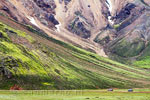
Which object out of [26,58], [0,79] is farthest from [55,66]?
[0,79]

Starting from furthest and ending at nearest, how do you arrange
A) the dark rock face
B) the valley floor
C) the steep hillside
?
the steep hillside → the dark rock face → the valley floor

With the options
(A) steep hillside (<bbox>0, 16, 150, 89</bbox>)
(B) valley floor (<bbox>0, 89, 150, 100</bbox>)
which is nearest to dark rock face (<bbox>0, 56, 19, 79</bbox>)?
(A) steep hillside (<bbox>0, 16, 150, 89</bbox>)

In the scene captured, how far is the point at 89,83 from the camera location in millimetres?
173625

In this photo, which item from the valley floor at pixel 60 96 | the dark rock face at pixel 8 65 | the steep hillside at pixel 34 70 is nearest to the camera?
the valley floor at pixel 60 96

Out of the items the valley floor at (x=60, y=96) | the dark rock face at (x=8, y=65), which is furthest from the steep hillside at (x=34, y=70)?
the valley floor at (x=60, y=96)

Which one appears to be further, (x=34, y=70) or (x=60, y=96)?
(x=34, y=70)

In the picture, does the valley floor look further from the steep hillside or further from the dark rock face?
the dark rock face

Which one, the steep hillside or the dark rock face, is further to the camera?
the steep hillside

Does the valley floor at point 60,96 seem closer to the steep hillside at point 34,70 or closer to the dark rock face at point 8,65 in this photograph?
the steep hillside at point 34,70

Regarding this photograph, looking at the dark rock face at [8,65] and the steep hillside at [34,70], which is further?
the steep hillside at [34,70]

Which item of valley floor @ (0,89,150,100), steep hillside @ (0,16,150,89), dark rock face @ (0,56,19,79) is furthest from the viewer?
steep hillside @ (0,16,150,89)

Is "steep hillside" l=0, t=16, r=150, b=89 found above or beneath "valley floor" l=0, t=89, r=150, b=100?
above

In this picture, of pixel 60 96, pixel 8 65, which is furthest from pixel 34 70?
pixel 60 96

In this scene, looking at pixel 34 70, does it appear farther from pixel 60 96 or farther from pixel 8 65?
pixel 60 96
